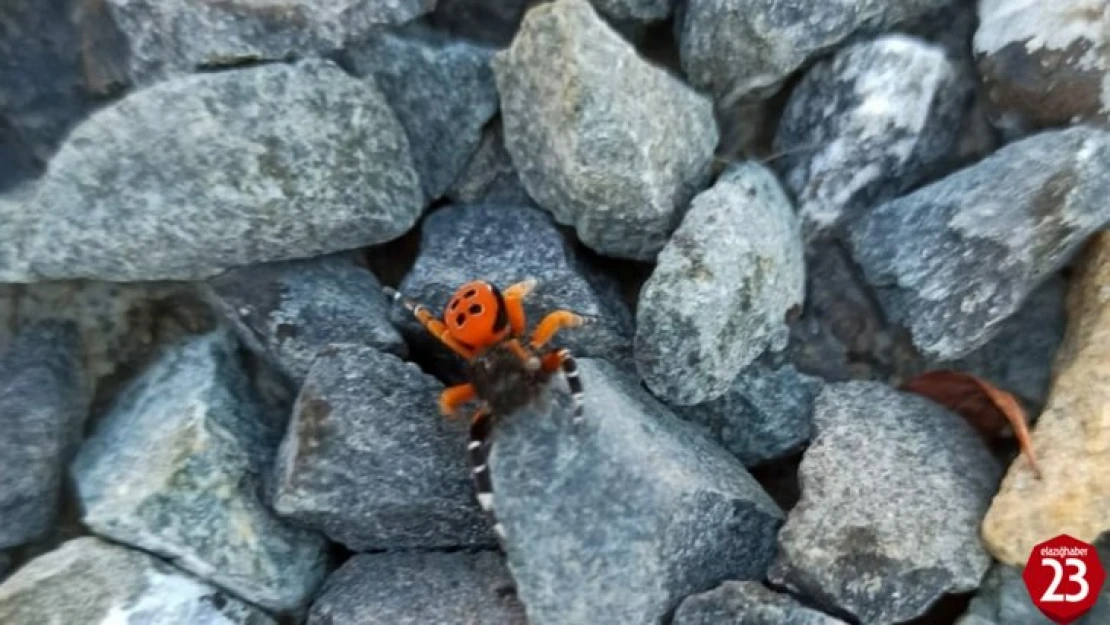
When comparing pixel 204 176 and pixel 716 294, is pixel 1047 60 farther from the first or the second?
pixel 204 176

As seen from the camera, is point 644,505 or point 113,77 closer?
point 644,505

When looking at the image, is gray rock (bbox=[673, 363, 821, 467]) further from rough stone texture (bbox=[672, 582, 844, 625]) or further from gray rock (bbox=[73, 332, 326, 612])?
gray rock (bbox=[73, 332, 326, 612])

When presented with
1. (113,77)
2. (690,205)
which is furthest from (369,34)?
(690,205)

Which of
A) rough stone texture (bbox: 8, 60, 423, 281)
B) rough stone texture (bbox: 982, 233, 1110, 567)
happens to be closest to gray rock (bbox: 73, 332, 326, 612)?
rough stone texture (bbox: 8, 60, 423, 281)

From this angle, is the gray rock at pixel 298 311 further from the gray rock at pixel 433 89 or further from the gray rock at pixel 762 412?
the gray rock at pixel 762 412

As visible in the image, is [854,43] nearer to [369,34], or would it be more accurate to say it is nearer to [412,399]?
[369,34]

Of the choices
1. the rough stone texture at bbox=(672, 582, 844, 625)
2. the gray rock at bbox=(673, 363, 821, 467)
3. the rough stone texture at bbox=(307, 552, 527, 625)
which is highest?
the gray rock at bbox=(673, 363, 821, 467)

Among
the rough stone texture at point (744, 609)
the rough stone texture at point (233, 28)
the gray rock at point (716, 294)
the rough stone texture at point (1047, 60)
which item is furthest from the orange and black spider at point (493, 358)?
the rough stone texture at point (1047, 60)

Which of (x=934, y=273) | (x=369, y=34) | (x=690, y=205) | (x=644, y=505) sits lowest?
(x=644, y=505)
